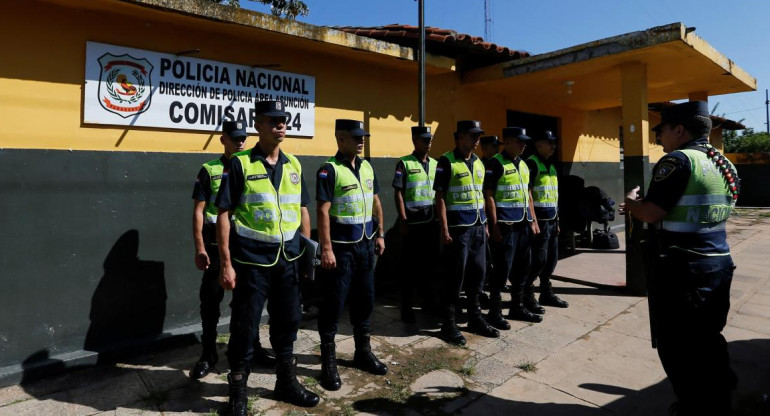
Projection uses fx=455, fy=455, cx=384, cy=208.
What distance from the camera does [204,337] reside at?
3576mm

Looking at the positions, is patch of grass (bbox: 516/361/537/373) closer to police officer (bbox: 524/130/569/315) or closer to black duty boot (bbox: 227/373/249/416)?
A: police officer (bbox: 524/130/569/315)

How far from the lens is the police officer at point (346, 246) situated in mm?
3348

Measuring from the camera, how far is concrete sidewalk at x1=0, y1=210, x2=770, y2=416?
304cm

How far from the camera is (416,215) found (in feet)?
15.5

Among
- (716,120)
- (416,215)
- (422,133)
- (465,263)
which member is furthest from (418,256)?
(716,120)

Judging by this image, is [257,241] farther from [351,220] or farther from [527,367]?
[527,367]

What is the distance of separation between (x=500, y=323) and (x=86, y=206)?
3.85 meters

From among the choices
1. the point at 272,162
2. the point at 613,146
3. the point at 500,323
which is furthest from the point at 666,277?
the point at 613,146

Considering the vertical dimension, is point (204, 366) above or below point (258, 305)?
below

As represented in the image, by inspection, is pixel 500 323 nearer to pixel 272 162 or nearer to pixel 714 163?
pixel 714 163

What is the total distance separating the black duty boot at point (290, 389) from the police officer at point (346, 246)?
25 centimetres

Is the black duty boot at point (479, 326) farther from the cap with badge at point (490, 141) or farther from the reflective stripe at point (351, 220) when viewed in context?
the cap with badge at point (490, 141)

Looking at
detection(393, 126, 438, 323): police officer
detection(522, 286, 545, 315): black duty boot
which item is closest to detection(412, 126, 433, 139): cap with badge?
detection(393, 126, 438, 323): police officer

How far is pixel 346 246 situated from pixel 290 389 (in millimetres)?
1064
